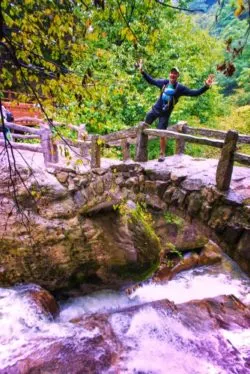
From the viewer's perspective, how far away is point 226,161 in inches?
202

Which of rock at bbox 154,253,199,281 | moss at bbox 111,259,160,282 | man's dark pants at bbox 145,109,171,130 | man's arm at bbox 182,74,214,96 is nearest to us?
man's arm at bbox 182,74,214,96

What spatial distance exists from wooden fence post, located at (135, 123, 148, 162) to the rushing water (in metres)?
3.76

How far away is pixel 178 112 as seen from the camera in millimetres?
10922

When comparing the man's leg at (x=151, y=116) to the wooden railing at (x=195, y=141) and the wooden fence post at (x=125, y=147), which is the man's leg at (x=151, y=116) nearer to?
the wooden railing at (x=195, y=141)

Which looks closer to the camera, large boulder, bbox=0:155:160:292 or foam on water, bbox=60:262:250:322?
large boulder, bbox=0:155:160:292

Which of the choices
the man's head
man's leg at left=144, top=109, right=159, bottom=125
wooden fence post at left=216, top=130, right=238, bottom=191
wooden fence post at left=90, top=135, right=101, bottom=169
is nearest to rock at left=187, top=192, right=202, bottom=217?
wooden fence post at left=216, top=130, right=238, bottom=191

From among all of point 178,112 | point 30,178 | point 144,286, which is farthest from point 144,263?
point 178,112

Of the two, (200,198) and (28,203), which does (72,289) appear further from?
(200,198)

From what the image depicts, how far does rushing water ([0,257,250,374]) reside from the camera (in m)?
5.62

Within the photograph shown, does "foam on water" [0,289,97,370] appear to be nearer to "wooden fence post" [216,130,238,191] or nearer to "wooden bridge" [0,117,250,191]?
"wooden bridge" [0,117,250,191]

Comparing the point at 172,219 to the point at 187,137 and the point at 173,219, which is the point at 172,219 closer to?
the point at 173,219

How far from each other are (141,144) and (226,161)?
7.61 feet

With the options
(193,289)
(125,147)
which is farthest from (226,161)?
(193,289)

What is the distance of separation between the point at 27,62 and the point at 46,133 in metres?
4.50
